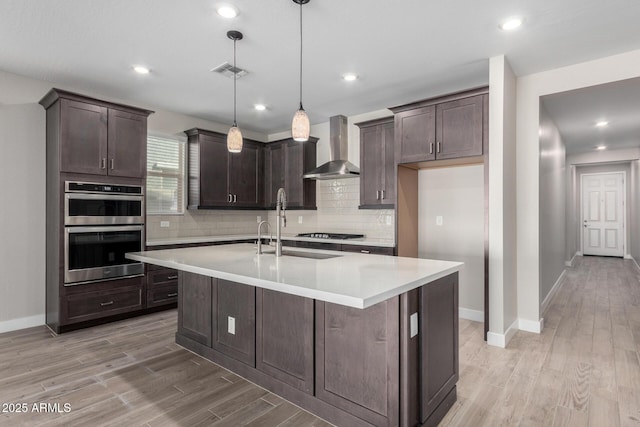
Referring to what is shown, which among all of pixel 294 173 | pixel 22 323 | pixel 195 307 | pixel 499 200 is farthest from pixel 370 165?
pixel 22 323

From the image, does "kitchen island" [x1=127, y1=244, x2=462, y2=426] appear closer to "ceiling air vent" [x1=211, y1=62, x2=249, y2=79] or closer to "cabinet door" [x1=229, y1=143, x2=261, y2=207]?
"ceiling air vent" [x1=211, y1=62, x2=249, y2=79]

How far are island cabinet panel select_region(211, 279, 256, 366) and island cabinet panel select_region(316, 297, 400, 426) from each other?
62 centimetres

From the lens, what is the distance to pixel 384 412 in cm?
183

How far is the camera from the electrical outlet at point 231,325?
265 cm

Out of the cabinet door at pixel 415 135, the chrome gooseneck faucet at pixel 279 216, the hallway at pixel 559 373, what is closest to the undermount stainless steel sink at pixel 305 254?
the chrome gooseneck faucet at pixel 279 216

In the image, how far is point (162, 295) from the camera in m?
4.35

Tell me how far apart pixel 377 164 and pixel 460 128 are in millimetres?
1229

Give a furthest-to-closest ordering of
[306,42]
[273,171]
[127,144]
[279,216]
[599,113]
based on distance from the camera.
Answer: [273,171]
[599,113]
[127,144]
[306,42]
[279,216]

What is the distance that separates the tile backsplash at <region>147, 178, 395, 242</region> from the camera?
194 inches

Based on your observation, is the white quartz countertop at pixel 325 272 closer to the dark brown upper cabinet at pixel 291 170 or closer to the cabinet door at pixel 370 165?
the cabinet door at pixel 370 165

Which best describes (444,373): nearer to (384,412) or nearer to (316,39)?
(384,412)

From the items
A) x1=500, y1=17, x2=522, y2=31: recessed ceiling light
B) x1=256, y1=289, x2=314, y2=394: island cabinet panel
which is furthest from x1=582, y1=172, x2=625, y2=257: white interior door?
x1=256, y1=289, x2=314, y2=394: island cabinet panel

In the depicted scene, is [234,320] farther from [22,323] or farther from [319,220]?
[319,220]

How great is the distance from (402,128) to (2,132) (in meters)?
4.18
